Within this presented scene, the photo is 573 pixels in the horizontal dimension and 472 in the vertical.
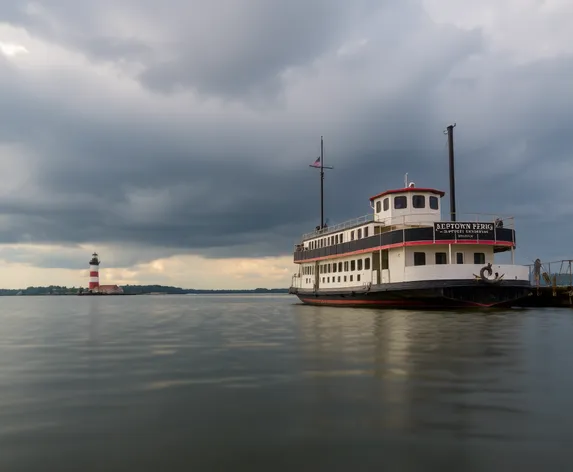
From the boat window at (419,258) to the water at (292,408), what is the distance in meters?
17.5

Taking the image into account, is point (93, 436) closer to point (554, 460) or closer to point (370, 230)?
point (554, 460)

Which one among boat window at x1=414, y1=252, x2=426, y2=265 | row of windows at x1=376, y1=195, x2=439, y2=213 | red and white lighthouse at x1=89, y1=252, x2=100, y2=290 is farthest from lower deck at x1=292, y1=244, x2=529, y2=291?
red and white lighthouse at x1=89, y1=252, x2=100, y2=290

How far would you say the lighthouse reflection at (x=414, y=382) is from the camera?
6.81 m

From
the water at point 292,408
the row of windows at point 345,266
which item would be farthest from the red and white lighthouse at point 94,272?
the water at point 292,408

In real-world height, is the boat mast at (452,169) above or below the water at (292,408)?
above

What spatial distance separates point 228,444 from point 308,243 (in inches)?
1708

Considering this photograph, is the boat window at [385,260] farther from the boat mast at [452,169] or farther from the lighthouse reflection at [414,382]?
the lighthouse reflection at [414,382]

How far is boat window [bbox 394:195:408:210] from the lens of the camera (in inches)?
1380

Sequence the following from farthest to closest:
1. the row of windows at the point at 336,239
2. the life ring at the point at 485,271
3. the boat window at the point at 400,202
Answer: the row of windows at the point at 336,239 < the boat window at the point at 400,202 < the life ring at the point at 485,271

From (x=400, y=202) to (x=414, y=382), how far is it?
26.9 m

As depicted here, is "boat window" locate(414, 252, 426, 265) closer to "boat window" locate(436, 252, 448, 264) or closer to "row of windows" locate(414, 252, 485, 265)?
"row of windows" locate(414, 252, 485, 265)

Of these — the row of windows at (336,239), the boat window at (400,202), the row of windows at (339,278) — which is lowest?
the row of windows at (339,278)

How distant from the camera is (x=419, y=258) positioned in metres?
32.2

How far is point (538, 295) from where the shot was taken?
42125mm
